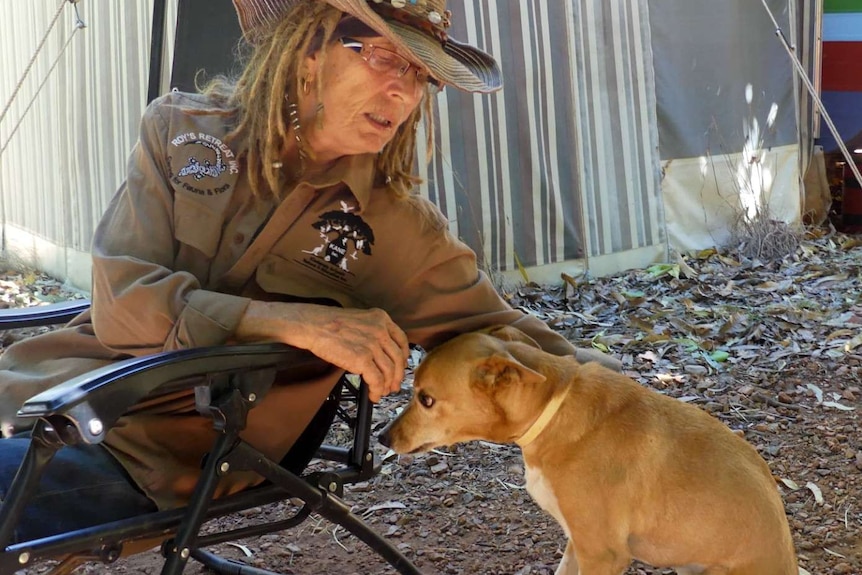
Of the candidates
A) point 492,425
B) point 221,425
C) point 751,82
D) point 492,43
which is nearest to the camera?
point 221,425

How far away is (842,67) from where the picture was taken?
28.5ft

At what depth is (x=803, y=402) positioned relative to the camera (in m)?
4.08

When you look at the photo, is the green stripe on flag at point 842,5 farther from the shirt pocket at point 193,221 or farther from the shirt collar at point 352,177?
the shirt pocket at point 193,221

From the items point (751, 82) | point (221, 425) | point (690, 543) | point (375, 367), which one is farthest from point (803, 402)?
point (751, 82)

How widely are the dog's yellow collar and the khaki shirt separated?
11.1 inches

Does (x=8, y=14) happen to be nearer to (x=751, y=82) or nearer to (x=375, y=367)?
(x=751, y=82)

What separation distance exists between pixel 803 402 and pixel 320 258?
264 cm

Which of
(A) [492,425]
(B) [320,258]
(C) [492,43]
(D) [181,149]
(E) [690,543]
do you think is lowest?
(E) [690,543]

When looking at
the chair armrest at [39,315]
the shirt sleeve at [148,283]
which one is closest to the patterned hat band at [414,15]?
the shirt sleeve at [148,283]

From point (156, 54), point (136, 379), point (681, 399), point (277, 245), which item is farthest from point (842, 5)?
point (136, 379)

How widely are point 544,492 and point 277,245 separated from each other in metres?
0.93

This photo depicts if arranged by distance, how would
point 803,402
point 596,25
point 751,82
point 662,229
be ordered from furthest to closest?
point 751,82 → point 662,229 → point 596,25 → point 803,402

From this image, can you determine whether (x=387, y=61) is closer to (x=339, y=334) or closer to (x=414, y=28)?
(x=414, y=28)

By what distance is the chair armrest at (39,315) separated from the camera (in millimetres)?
2639
